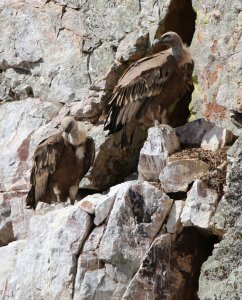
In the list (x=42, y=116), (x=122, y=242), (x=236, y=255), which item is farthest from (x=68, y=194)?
(x=236, y=255)

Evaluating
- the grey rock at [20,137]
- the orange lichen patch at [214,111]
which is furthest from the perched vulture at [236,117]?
the grey rock at [20,137]

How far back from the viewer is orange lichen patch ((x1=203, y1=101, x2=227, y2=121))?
44.9 ft

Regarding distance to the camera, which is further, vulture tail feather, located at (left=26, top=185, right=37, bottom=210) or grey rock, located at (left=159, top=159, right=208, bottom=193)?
vulture tail feather, located at (left=26, top=185, right=37, bottom=210)

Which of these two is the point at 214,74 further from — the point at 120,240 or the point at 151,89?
the point at 120,240

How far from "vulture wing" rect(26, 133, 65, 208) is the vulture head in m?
0.11

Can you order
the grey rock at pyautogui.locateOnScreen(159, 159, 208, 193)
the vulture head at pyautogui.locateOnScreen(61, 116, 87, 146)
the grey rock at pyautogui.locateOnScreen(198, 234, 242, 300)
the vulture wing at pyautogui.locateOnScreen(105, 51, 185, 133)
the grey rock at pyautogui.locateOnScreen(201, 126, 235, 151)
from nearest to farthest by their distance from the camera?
the grey rock at pyautogui.locateOnScreen(198, 234, 242, 300) → the grey rock at pyautogui.locateOnScreen(159, 159, 208, 193) → the grey rock at pyautogui.locateOnScreen(201, 126, 235, 151) → the vulture wing at pyautogui.locateOnScreen(105, 51, 185, 133) → the vulture head at pyautogui.locateOnScreen(61, 116, 87, 146)

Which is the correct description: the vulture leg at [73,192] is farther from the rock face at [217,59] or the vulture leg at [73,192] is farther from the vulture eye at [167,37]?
the vulture eye at [167,37]

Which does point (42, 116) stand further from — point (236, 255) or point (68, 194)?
point (236, 255)

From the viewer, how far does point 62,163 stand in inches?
570

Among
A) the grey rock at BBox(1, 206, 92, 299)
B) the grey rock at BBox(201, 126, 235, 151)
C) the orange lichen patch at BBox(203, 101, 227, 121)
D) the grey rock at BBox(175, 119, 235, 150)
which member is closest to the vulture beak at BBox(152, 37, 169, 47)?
the orange lichen patch at BBox(203, 101, 227, 121)

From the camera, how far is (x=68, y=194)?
48.2 ft

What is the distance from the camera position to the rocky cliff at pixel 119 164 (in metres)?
12.0

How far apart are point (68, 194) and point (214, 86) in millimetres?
2378

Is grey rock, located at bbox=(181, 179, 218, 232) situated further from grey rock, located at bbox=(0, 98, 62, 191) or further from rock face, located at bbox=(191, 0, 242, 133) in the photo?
grey rock, located at bbox=(0, 98, 62, 191)
